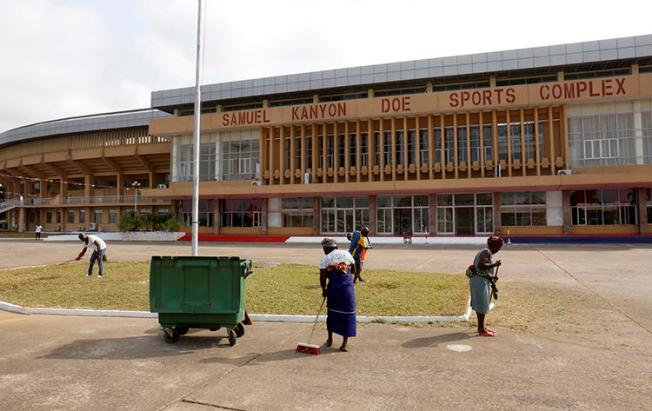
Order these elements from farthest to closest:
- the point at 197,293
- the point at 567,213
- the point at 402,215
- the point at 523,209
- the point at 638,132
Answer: the point at 402,215
the point at 523,209
the point at 567,213
the point at 638,132
the point at 197,293

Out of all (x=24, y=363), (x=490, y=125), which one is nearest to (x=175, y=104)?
(x=490, y=125)

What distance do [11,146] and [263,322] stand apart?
2804 inches

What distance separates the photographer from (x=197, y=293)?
6301 mm

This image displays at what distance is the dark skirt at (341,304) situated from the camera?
19.4 feet

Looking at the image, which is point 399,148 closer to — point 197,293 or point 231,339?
point 197,293

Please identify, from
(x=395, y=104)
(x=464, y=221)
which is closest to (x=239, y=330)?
(x=464, y=221)

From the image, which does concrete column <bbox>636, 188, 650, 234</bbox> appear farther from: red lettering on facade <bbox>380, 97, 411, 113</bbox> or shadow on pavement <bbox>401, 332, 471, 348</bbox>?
shadow on pavement <bbox>401, 332, 471, 348</bbox>

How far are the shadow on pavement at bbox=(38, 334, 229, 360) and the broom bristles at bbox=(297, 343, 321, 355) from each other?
3.79ft

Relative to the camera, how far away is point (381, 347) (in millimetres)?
6082

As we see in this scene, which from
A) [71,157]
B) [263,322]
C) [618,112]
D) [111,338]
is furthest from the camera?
[71,157]

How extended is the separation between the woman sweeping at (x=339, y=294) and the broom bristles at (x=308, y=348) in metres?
0.38

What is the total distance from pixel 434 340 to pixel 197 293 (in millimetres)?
3612

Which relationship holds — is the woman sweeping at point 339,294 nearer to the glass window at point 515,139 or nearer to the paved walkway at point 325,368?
the paved walkway at point 325,368

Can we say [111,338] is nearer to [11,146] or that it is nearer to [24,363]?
[24,363]
